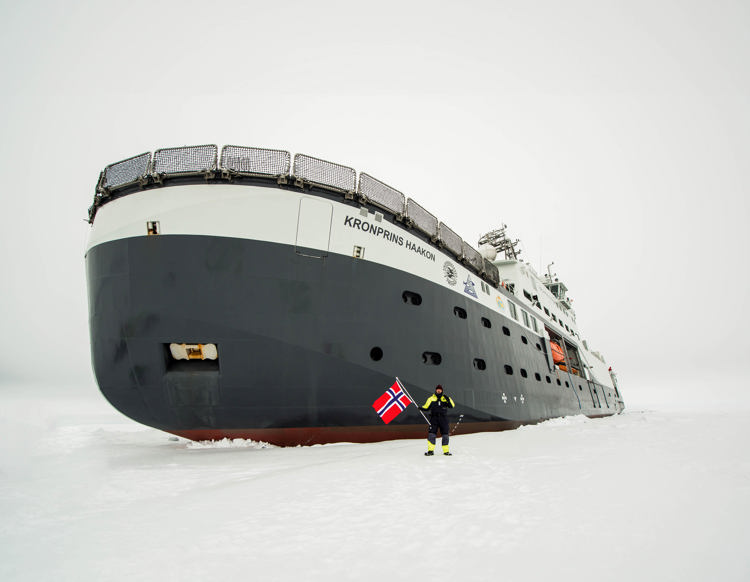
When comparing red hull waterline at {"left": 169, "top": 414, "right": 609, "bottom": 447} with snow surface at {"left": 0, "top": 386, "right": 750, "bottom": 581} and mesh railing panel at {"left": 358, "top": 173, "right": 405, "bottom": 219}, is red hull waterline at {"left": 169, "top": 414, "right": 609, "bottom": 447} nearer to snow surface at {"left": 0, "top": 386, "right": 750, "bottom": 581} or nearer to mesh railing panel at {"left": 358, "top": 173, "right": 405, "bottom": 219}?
snow surface at {"left": 0, "top": 386, "right": 750, "bottom": 581}

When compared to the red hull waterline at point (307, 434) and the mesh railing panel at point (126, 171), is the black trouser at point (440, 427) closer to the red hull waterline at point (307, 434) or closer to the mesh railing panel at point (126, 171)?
the red hull waterline at point (307, 434)

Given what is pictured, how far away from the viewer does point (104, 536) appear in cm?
317

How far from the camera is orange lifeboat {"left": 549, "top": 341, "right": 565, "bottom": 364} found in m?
20.0

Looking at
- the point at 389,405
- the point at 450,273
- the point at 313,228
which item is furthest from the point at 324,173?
the point at 389,405

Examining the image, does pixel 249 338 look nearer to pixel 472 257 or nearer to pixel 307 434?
pixel 307 434

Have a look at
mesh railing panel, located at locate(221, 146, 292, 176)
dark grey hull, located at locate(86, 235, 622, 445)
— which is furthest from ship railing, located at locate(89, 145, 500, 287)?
dark grey hull, located at locate(86, 235, 622, 445)

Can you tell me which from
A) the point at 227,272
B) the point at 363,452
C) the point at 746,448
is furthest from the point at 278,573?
the point at 746,448

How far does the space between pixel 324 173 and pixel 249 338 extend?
14.5 feet

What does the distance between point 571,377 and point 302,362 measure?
59.3 ft

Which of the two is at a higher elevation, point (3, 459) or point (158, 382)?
point (158, 382)

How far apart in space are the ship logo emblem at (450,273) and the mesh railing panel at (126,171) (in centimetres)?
839

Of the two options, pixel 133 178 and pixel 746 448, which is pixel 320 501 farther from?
pixel 133 178

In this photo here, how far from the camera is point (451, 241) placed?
40.8ft

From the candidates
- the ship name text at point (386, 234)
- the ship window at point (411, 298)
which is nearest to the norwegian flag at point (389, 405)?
the ship window at point (411, 298)
